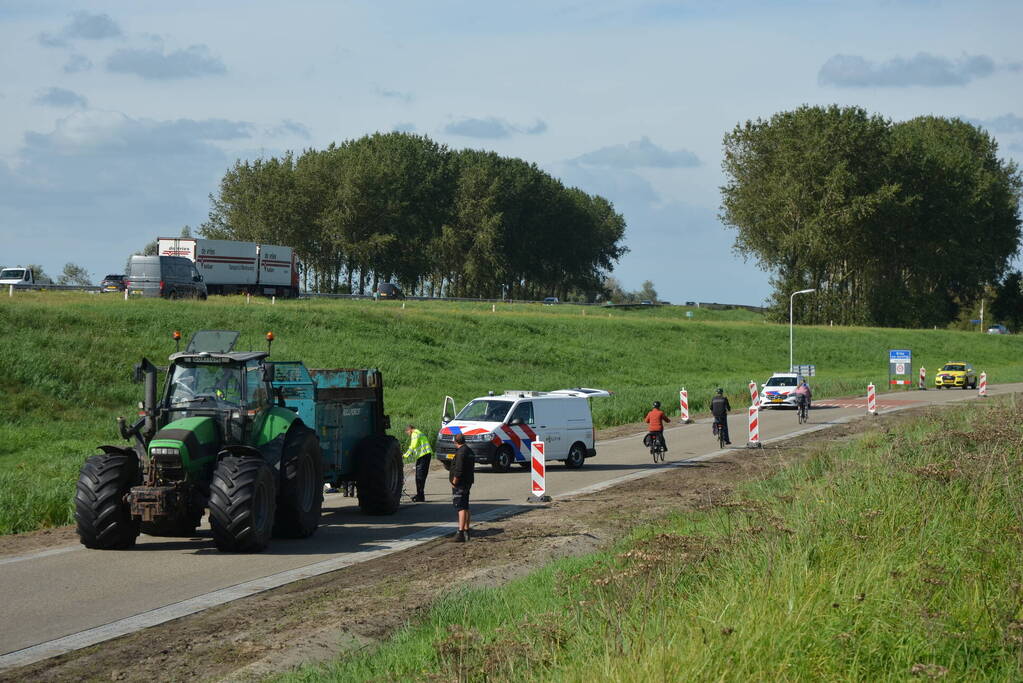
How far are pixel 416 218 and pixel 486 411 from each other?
281ft

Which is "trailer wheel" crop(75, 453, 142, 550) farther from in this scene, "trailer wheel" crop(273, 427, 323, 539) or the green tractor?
"trailer wheel" crop(273, 427, 323, 539)

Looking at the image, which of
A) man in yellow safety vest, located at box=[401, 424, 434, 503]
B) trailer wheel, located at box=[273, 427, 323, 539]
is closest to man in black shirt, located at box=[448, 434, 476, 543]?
trailer wheel, located at box=[273, 427, 323, 539]

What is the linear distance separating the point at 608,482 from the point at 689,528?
9.51 m

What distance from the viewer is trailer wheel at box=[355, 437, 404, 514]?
61.3ft

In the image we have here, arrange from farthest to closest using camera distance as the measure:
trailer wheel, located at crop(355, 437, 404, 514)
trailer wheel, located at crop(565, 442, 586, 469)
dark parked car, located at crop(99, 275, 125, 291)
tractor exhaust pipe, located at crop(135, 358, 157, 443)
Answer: dark parked car, located at crop(99, 275, 125, 291) < trailer wheel, located at crop(565, 442, 586, 469) < trailer wheel, located at crop(355, 437, 404, 514) < tractor exhaust pipe, located at crop(135, 358, 157, 443)

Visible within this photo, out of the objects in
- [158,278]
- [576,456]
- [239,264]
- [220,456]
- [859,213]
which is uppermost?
[859,213]

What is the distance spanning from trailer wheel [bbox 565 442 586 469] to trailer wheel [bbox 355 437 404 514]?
28.7ft

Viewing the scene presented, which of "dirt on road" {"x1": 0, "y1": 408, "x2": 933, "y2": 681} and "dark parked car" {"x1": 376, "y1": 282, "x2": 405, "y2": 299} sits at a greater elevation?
"dark parked car" {"x1": 376, "y1": 282, "x2": 405, "y2": 299}

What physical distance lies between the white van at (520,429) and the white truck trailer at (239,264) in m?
43.7

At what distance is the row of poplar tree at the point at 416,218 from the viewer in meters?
99.5

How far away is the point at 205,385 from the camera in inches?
621

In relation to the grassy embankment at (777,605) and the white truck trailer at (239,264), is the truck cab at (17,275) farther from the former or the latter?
the grassy embankment at (777,605)

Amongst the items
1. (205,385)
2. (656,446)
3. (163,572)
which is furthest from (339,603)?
(656,446)

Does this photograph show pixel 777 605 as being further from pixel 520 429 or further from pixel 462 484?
pixel 520 429
